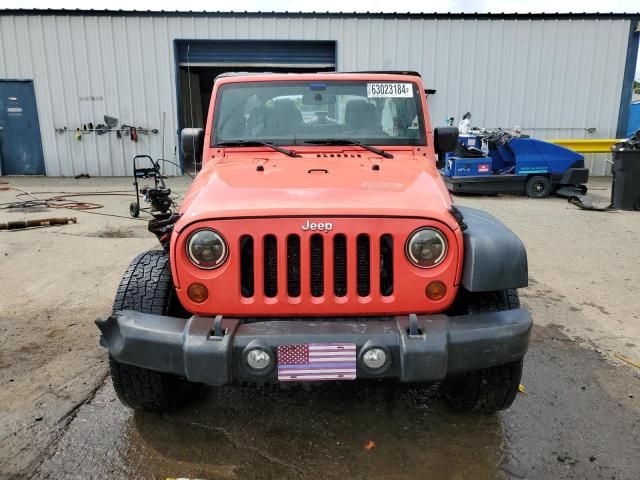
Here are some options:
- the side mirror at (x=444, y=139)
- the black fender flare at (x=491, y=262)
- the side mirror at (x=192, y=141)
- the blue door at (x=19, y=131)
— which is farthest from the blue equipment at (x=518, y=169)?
the blue door at (x=19, y=131)

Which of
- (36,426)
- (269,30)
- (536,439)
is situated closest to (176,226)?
(36,426)

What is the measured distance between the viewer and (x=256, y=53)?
13641 millimetres

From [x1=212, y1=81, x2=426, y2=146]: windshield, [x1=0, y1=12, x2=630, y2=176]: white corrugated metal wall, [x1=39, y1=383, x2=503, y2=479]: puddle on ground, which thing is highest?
[x1=0, y1=12, x2=630, y2=176]: white corrugated metal wall

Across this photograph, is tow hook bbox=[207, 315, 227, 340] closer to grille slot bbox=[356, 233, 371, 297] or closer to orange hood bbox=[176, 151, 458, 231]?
orange hood bbox=[176, 151, 458, 231]

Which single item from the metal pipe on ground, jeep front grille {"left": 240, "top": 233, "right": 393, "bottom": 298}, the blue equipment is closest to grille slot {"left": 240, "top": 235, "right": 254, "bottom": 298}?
jeep front grille {"left": 240, "top": 233, "right": 393, "bottom": 298}

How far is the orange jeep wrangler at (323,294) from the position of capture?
2.21 metres

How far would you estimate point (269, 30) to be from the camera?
13219 millimetres

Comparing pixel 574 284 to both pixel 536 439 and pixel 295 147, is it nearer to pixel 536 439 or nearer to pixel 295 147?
pixel 536 439

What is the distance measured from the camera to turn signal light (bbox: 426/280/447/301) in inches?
95.3

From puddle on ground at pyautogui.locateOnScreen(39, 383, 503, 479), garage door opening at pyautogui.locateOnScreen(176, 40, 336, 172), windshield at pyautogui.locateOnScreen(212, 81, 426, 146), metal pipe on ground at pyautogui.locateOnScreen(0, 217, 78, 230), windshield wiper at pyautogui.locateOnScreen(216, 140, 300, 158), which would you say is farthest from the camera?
garage door opening at pyautogui.locateOnScreen(176, 40, 336, 172)

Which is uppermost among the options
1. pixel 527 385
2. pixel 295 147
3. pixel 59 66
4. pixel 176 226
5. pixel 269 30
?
pixel 269 30

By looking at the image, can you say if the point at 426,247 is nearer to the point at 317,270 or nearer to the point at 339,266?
the point at 339,266

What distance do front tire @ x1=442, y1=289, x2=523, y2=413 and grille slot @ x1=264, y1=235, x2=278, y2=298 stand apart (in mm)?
958

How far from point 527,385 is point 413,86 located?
218 centimetres
